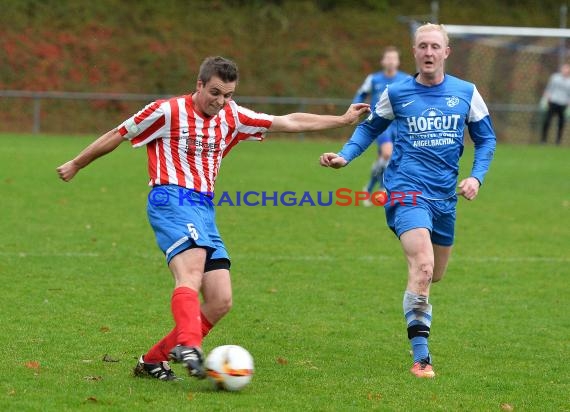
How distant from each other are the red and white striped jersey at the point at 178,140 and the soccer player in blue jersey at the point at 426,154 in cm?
88

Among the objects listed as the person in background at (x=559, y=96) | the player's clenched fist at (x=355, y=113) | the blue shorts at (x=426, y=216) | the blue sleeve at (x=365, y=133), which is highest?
the player's clenched fist at (x=355, y=113)

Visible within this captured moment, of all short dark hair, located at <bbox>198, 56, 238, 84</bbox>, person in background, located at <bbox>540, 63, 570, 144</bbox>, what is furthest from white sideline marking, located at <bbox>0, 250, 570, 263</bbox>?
person in background, located at <bbox>540, 63, 570, 144</bbox>

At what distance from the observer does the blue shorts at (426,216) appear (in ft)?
21.0

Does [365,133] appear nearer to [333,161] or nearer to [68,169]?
[333,161]

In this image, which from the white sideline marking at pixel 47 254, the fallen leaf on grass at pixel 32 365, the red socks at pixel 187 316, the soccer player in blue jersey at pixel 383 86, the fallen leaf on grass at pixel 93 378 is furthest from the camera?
the soccer player in blue jersey at pixel 383 86

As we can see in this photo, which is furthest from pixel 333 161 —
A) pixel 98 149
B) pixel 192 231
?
pixel 98 149

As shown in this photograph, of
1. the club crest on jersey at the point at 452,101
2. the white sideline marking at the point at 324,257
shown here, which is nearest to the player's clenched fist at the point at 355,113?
the club crest on jersey at the point at 452,101

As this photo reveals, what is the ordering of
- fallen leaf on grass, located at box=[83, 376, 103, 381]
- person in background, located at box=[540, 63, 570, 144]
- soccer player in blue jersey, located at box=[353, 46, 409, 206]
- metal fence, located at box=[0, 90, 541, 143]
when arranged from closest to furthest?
fallen leaf on grass, located at box=[83, 376, 103, 381] → soccer player in blue jersey, located at box=[353, 46, 409, 206] → person in background, located at box=[540, 63, 570, 144] → metal fence, located at box=[0, 90, 541, 143]

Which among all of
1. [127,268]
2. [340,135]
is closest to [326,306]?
[127,268]

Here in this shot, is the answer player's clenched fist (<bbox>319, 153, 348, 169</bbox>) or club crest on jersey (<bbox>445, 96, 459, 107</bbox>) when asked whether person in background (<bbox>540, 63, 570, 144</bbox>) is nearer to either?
club crest on jersey (<bbox>445, 96, 459, 107</bbox>)

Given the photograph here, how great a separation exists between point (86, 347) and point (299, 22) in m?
27.6

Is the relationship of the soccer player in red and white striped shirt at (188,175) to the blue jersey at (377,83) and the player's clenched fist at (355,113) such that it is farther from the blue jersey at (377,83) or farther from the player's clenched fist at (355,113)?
the blue jersey at (377,83)

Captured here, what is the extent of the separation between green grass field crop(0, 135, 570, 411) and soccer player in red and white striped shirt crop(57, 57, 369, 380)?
0.53m

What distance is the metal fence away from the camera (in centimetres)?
2798
